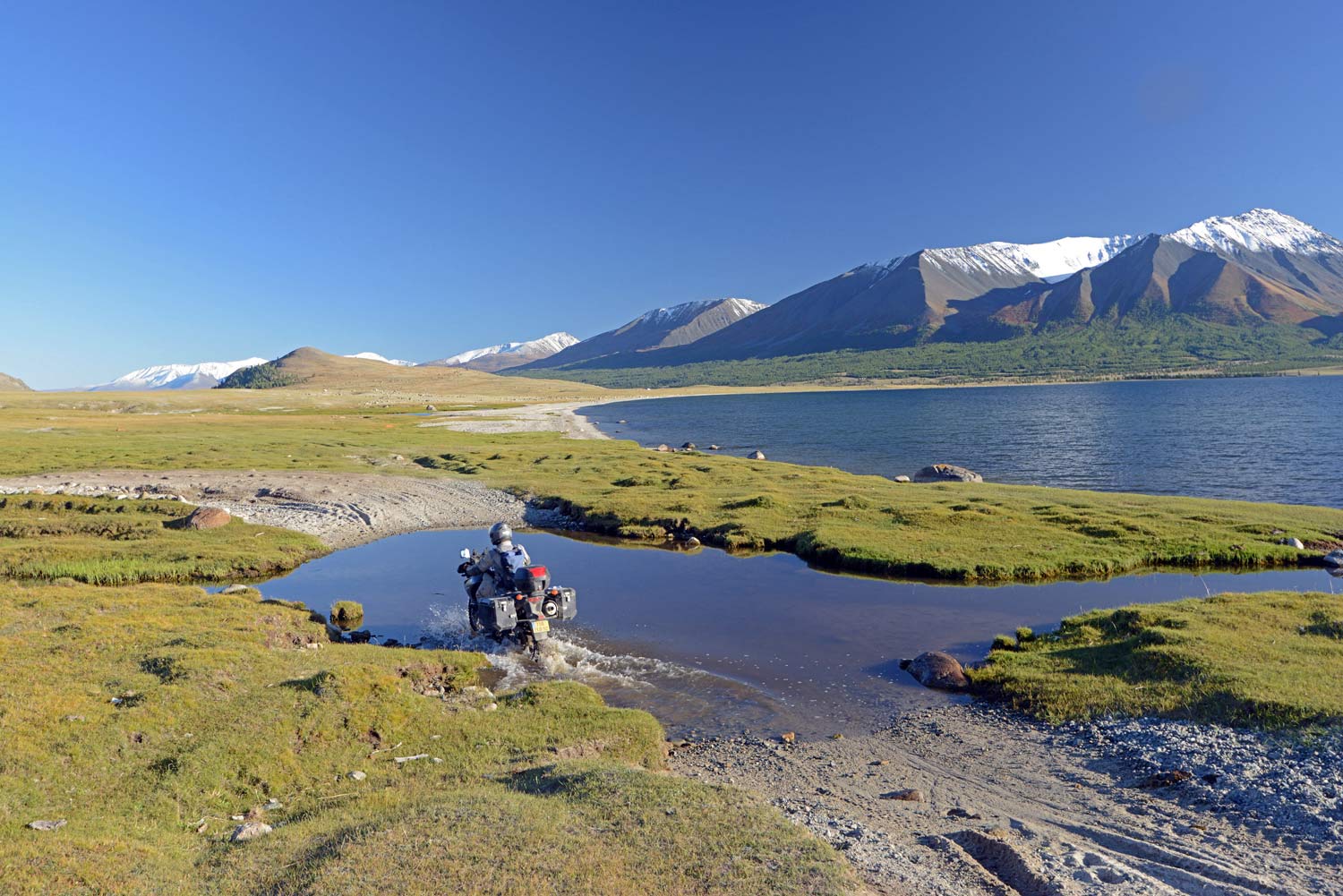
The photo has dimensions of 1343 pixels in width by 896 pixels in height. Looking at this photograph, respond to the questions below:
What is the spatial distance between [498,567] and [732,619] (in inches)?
378

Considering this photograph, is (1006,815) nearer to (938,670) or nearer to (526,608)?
(938,670)

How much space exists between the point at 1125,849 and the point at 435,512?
142 ft

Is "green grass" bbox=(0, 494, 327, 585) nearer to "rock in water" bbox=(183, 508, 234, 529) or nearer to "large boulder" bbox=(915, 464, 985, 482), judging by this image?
"rock in water" bbox=(183, 508, 234, 529)

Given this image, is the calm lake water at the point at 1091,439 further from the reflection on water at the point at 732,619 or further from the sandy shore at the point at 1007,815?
the sandy shore at the point at 1007,815

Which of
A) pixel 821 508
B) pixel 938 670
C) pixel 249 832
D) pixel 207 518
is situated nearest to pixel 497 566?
pixel 249 832

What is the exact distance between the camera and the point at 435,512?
156 feet

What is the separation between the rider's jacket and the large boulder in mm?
52135

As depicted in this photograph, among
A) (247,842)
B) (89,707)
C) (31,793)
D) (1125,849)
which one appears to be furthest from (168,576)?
(1125,849)

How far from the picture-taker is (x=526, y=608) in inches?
817

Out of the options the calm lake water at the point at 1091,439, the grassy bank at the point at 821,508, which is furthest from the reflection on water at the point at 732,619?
the calm lake water at the point at 1091,439

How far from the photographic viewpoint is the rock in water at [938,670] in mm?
19922

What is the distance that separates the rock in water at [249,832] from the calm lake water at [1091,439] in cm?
6855

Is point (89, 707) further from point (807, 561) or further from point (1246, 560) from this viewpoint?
point (1246, 560)

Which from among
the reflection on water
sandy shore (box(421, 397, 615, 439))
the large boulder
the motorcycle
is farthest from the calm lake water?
the motorcycle
